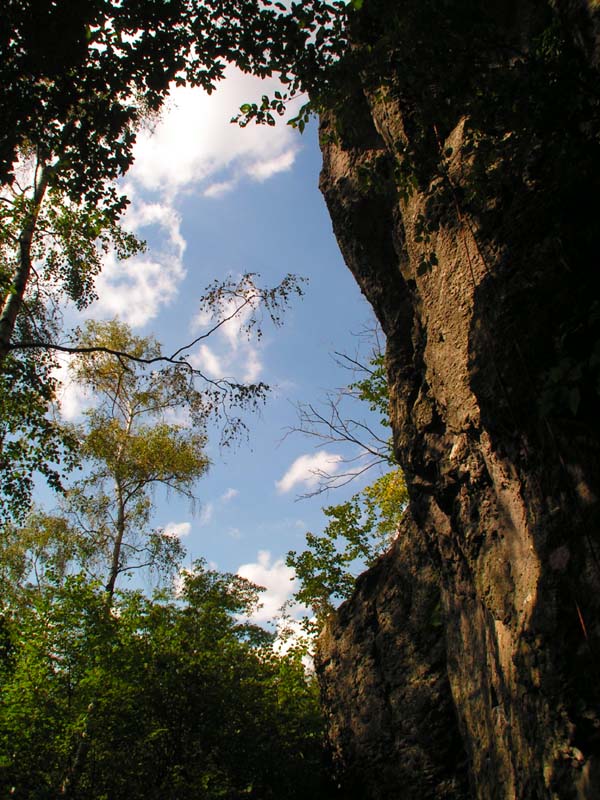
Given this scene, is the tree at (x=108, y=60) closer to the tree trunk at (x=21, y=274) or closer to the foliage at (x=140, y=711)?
the tree trunk at (x=21, y=274)

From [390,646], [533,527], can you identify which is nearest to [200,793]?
[390,646]

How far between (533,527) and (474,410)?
1.41m

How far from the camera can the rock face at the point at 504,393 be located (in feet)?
12.2

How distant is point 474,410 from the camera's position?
5.44 m

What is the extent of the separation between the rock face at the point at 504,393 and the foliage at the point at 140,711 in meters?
2.23

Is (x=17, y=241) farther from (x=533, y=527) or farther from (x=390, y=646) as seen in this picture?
(x=390, y=646)

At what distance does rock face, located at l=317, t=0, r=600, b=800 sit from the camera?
3.73 metres

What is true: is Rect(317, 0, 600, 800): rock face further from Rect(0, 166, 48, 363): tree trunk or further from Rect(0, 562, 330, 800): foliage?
Rect(0, 166, 48, 363): tree trunk

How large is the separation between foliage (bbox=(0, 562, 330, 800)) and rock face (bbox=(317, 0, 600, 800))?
7.33ft

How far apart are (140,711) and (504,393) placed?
7.27 meters

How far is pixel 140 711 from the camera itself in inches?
323

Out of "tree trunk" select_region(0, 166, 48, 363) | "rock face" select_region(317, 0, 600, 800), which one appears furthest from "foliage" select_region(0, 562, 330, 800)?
"tree trunk" select_region(0, 166, 48, 363)

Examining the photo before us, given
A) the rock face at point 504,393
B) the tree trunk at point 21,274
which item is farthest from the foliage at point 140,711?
the tree trunk at point 21,274

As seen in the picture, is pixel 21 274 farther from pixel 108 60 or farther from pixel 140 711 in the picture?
pixel 140 711
